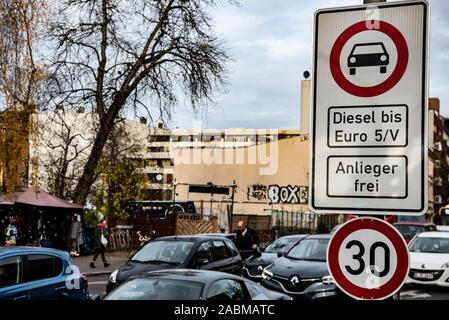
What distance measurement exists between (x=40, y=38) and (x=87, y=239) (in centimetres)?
1261

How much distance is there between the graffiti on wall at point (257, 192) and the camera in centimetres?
6581

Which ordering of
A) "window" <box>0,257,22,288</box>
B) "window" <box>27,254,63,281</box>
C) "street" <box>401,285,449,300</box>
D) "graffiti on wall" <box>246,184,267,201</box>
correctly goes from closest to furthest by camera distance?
1. "window" <box>0,257,22,288</box>
2. "window" <box>27,254,63,281</box>
3. "street" <box>401,285,449,300</box>
4. "graffiti on wall" <box>246,184,267,201</box>

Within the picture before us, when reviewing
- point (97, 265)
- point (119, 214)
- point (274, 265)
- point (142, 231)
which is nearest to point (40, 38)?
point (97, 265)

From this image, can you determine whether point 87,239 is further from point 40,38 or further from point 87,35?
point 40,38

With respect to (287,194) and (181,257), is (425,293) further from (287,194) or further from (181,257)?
(287,194)

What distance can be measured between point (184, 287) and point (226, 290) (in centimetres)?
69

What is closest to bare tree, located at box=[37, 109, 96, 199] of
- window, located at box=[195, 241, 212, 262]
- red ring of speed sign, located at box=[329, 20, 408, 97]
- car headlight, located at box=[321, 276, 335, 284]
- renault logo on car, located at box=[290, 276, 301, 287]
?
window, located at box=[195, 241, 212, 262]

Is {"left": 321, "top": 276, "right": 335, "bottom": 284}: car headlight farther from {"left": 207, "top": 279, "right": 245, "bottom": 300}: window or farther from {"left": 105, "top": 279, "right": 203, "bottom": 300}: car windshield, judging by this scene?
{"left": 105, "top": 279, "right": 203, "bottom": 300}: car windshield

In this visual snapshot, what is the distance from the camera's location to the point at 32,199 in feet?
84.5

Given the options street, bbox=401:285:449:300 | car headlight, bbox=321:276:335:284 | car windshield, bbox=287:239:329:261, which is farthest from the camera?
street, bbox=401:285:449:300

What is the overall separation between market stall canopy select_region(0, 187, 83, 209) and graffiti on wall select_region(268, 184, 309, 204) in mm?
34204

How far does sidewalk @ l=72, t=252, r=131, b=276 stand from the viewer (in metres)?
22.7

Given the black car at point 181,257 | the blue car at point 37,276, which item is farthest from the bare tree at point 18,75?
the blue car at point 37,276

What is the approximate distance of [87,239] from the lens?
3095 centimetres
